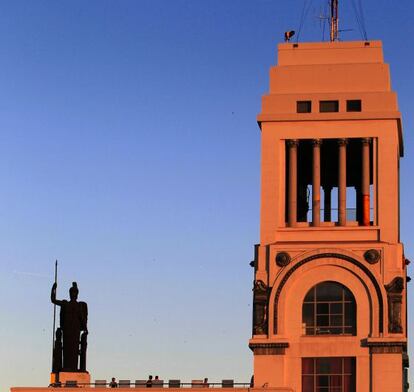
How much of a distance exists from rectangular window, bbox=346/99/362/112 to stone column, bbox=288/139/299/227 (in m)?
3.70

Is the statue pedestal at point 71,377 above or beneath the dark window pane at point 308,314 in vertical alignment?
beneath

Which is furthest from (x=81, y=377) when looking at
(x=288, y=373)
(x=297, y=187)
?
(x=297, y=187)

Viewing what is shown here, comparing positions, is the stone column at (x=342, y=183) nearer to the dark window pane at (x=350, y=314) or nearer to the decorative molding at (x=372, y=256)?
the decorative molding at (x=372, y=256)

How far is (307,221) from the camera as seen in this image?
10538cm

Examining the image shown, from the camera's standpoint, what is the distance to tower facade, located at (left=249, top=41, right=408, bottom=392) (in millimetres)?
99562

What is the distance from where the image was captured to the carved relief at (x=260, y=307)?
10062 cm

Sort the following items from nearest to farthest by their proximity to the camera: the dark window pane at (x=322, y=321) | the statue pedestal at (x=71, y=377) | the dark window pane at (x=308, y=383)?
the statue pedestal at (x=71, y=377), the dark window pane at (x=308, y=383), the dark window pane at (x=322, y=321)

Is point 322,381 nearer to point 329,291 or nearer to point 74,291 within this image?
point 329,291

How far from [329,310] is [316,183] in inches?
295

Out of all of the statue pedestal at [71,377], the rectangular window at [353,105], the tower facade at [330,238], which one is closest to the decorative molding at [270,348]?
the tower facade at [330,238]

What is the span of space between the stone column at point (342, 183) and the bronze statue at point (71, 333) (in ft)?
52.7

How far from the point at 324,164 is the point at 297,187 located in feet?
8.12

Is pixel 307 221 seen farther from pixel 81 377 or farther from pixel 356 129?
pixel 81 377

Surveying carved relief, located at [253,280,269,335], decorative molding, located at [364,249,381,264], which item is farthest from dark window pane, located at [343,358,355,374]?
decorative molding, located at [364,249,381,264]
